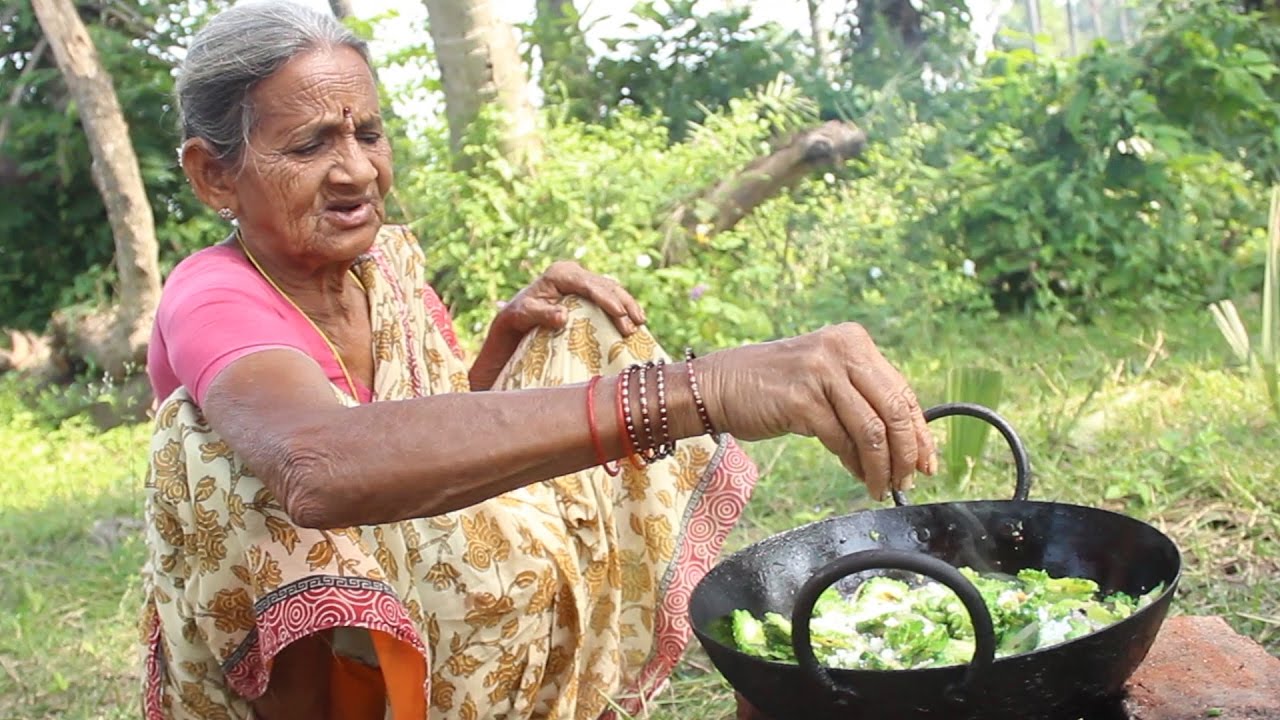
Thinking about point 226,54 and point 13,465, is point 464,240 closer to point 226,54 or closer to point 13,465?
point 13,465

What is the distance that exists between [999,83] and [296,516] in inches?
229

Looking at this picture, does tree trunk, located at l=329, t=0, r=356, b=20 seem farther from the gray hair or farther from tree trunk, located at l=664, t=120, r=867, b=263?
the gray hair

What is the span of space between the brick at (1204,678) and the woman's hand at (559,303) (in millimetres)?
1160

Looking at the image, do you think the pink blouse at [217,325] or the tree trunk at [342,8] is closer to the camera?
the pink blouse at [217,325]

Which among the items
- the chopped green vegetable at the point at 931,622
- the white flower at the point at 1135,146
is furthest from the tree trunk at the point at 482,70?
the chopped green vegetable at the point at 931,622

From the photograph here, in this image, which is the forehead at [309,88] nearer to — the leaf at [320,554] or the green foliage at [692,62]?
the leaf at [320,554]

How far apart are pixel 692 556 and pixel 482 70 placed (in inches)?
175

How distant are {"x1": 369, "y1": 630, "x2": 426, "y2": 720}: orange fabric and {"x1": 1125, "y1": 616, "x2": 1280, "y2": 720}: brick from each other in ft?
3.54

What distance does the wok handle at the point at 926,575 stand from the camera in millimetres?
1377

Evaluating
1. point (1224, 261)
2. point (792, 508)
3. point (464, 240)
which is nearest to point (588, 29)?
point (464, 240)

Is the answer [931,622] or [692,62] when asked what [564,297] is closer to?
[931,622]

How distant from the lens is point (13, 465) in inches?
228

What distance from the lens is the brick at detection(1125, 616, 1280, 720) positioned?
168 centimetres

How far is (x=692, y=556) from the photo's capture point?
2.56 meters
